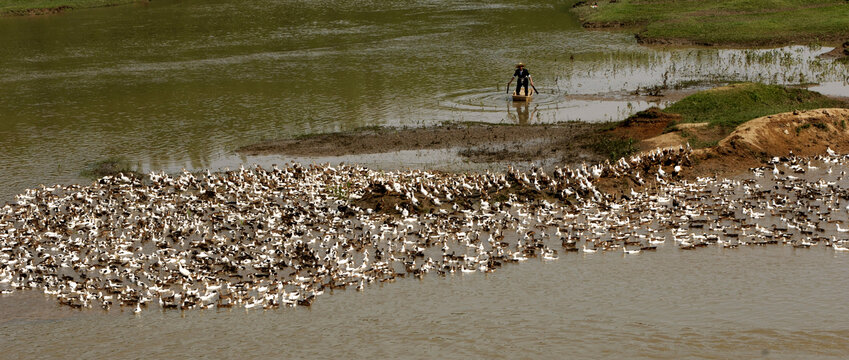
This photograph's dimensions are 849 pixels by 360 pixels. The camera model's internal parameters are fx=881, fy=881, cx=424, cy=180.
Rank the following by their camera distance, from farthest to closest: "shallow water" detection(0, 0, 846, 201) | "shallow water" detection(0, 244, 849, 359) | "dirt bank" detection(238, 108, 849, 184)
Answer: "shallow water" detection(0, 0, 846, 201) < "dirt bank" detection(238, 108, 849, 184) < "shallow water" detection(0, 244, 849, 359)

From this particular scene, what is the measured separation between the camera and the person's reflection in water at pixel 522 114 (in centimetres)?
3309

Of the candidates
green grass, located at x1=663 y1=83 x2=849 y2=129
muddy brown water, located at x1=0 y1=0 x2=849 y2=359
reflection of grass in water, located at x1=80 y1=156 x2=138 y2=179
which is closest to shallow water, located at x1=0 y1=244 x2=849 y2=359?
muddy brown water, located at x1=0 y1=0 x2=849 y2=359

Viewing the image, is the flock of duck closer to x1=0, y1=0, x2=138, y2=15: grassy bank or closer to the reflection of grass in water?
the reflection of grass in water

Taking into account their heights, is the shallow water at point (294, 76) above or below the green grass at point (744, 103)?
above

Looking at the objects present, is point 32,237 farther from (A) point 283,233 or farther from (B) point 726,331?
(B) point 726,331

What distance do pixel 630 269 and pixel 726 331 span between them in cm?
330

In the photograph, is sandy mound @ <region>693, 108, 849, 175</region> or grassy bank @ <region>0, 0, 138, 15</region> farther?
grassy bank @ <region>0, 0, 138, 15</region>

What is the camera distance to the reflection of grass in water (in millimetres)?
27578

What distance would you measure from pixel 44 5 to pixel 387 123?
5849 centimetres

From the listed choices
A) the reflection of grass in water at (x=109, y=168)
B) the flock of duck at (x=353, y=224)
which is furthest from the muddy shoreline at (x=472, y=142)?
the reflection of grass in water at (x=109, y=168)

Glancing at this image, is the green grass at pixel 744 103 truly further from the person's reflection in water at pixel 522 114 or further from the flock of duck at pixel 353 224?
the person's reflection in water at pixel 522 114

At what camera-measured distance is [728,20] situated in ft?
183

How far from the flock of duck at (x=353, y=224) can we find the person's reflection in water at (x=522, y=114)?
7.79 meters

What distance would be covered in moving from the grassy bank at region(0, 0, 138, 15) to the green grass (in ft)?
212
